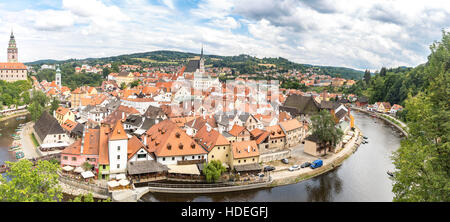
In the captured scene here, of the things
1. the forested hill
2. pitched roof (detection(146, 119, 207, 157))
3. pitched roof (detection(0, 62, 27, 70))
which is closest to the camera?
pitched roof (detection(146, 119, 207, 157))

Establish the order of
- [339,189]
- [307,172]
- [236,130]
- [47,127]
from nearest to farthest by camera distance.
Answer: [339,189] < [307,172] < [236,130] < [47,127]

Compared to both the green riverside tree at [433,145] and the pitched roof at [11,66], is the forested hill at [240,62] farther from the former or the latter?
the green riverside tree at [433,145]

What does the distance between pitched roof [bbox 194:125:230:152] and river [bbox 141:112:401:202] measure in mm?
4538

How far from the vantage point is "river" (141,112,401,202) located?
1902 centimetres

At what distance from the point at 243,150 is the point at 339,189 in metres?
7.60

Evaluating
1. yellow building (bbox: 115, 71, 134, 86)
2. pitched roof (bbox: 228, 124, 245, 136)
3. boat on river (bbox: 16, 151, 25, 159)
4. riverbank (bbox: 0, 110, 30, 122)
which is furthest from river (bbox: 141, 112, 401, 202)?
yellow building (bbox: 115, 71, 134, 86)

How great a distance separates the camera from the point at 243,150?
22.8 m

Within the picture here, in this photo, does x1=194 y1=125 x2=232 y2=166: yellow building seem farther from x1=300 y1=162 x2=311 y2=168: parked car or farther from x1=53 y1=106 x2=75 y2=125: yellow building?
x1=53 y1=106 x2=75 y2=125: yellow building

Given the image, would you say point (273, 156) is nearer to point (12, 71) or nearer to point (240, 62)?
point (12, 71)

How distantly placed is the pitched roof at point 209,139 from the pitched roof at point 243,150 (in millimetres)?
892

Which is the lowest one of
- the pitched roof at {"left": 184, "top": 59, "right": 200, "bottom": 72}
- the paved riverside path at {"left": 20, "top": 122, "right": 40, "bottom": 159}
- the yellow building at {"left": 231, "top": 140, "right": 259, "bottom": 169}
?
the paved riverside path at {"left": 20, "top": 122, "right": 40, "bottom": 159}

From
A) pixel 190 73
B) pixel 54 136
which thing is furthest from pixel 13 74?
pixel 54 136

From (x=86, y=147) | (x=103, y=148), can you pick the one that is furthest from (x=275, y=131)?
(x=86, y=147)
